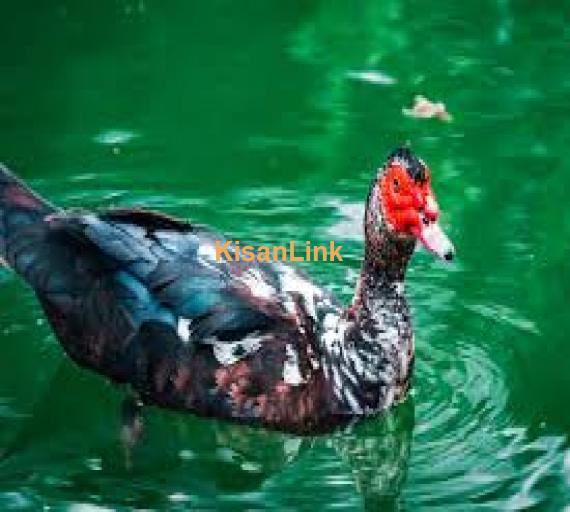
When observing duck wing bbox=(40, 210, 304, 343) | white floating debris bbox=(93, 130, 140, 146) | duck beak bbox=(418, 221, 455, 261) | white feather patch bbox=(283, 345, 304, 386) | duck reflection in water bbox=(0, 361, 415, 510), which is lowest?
duck reflection in water bbox=(0, 361, 415, 510)

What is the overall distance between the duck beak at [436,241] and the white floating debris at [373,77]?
4.04 metres

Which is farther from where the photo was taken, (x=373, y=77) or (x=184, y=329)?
(x=373, y=77)

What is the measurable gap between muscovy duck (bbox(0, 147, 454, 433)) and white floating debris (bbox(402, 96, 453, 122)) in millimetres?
3133

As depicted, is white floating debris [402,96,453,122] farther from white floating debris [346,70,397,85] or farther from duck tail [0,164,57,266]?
duck tail [0,164,57,266]

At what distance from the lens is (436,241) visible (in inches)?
236

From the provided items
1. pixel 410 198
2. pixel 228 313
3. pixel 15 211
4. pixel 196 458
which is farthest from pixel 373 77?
pixel 196 458

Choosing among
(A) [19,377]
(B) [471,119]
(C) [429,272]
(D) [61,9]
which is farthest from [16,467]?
(D) [61,9]

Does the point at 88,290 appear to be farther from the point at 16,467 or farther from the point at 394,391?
the point at 394,391

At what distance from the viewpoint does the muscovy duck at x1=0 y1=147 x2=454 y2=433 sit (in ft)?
19.9

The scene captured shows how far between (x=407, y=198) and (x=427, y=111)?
11.5 ft

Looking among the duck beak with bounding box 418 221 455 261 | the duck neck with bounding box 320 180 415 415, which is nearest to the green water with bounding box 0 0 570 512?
the duck neck with bounding box 320 180 415 415

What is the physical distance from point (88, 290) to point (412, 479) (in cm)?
162

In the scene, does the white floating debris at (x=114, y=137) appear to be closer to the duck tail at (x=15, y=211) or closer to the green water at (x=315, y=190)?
the green water at (x=315, y=190)

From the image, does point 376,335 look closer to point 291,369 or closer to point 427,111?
point 291,369
